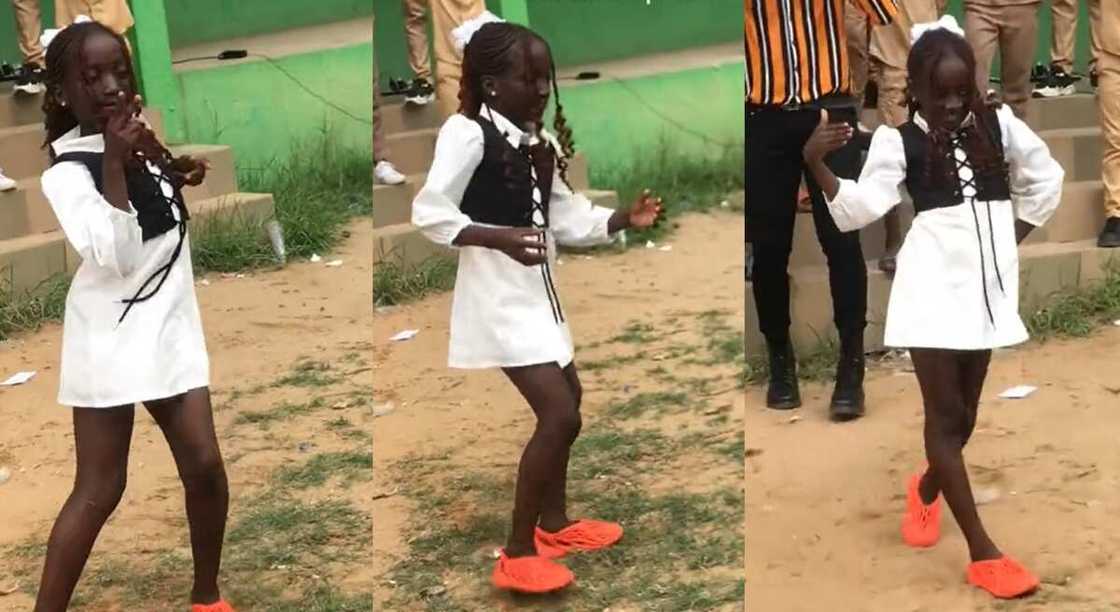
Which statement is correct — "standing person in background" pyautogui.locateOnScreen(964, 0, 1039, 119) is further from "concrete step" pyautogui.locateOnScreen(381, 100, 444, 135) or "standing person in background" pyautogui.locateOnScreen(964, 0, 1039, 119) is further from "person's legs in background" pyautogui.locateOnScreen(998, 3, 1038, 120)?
"concrete step" pyautogui.locateOnScreen(381, 100, 444, 135)

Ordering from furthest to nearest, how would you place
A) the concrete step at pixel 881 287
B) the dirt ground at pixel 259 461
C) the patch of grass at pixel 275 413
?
the patch of grass at pixel 275 413 → the dirt ground at pixel 259 461 → the concrete step at pixel 881 287

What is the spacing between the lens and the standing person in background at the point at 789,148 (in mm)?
2432

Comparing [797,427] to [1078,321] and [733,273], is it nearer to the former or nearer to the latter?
[733,273]

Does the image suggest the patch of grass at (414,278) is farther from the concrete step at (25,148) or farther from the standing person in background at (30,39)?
the standing person in background at (30,39)

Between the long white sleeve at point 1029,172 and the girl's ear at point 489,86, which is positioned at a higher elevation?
the girl's ear at point 489,86

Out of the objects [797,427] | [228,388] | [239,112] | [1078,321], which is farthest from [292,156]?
[1078,321]

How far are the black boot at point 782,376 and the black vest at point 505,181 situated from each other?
18.5 inches

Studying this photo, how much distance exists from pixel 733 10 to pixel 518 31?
1.31 feet

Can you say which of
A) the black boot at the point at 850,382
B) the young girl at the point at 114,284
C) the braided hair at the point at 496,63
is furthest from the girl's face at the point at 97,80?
the black boot at the point at 850,382

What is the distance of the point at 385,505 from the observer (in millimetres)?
2717

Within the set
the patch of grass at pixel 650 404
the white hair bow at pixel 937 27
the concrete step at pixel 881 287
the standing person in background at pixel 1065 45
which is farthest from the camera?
the standing person in background at pixel 1065 45

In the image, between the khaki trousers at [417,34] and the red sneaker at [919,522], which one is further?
the red sneaker at [919,522]

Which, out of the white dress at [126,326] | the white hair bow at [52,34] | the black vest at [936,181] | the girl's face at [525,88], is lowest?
the white dress at [126,326]

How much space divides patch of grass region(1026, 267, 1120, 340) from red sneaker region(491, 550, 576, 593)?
38.3 inches
